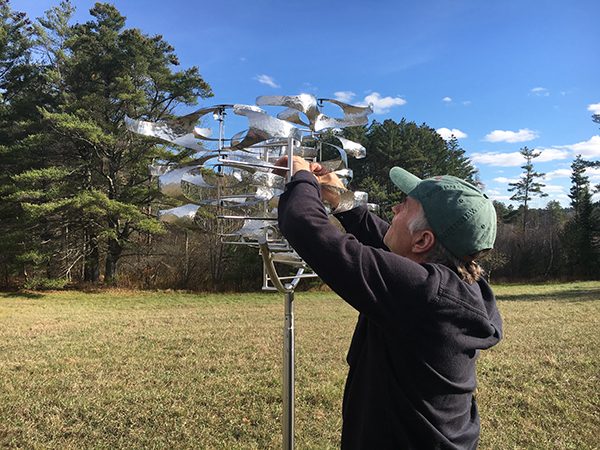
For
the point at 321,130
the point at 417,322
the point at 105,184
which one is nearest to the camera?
the point at 417,322

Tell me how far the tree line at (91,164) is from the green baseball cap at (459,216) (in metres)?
19.4

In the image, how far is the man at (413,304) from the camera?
121 cm

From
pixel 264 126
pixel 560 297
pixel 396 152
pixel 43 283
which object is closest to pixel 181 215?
pixel 264 126

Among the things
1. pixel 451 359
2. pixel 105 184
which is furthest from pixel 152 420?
pixel 105 184

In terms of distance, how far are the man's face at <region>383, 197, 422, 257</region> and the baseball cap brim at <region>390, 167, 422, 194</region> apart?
0.19ft

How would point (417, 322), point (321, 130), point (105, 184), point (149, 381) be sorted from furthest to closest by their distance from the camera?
point (105, 184)
point (149, 381)
point (321, 130)
point (417, 322)

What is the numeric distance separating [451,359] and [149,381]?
5319 millimetres

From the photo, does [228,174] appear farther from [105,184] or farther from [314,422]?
[105,184]

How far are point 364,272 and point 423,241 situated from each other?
1.04 ft

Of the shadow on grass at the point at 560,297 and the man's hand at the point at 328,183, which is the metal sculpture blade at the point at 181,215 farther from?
the shadow on grass at the point at 560,297

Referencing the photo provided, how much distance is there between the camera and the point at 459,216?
1335 millimetres

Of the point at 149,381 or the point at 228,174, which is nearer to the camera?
the point at 228,174

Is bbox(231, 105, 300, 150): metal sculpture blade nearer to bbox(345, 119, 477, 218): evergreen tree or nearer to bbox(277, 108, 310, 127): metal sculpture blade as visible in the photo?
bbox(277, 108, 310, 127): metal sculpture blade

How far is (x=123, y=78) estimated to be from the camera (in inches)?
846
